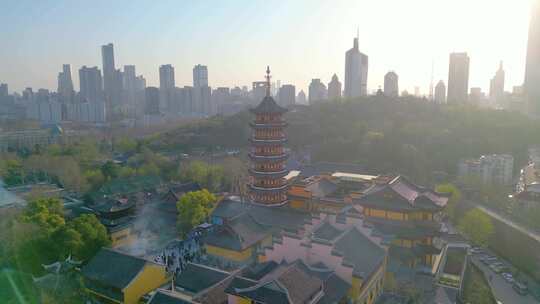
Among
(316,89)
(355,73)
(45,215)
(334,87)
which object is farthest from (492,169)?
(316,89)

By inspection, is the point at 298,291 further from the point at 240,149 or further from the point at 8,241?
the point at 240,149

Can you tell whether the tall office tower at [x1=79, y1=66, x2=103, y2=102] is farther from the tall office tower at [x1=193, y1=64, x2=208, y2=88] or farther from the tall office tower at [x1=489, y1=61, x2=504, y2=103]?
the tall office tower at [x1=489, y1=61, x2=504, y2=103]

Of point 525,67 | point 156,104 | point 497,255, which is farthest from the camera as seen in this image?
point 156,104

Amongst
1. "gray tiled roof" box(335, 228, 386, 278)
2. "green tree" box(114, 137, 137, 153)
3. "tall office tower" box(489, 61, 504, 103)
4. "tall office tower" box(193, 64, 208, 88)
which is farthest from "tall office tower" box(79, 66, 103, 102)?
"tall office tower" box(489, 61, 504, 103)

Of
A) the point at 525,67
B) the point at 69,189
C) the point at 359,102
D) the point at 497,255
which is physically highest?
the point at 525,67

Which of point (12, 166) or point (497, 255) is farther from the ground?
point (12, 166)

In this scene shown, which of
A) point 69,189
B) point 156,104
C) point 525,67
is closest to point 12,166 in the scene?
point 69,189

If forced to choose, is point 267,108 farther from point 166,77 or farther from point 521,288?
point 166,77
